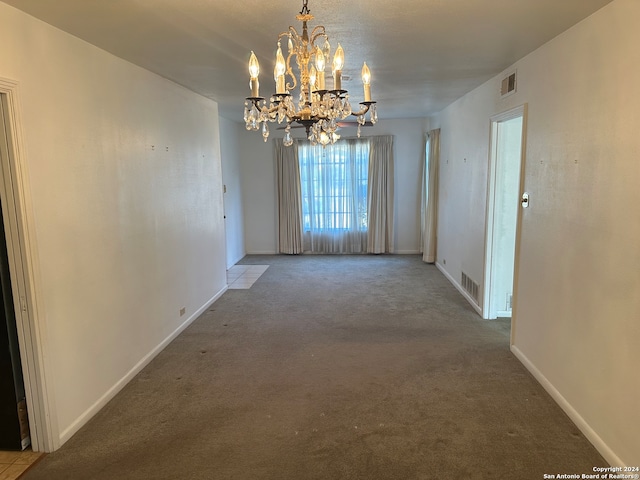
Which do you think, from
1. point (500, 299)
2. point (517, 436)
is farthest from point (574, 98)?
point (500, 299)

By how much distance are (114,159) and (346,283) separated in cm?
371

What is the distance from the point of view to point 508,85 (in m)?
3.74

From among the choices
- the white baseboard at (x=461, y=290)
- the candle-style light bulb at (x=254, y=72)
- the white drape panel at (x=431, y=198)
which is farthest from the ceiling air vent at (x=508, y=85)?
the white drape panel at (x=431, y=198)

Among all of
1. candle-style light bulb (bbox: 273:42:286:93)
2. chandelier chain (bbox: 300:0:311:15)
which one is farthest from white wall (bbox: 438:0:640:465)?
candle-style light bulb (bbox: 273:42:286:93)

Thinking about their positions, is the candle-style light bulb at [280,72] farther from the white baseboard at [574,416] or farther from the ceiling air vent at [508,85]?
the white baseboard at [574,416]

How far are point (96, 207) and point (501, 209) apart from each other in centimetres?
366

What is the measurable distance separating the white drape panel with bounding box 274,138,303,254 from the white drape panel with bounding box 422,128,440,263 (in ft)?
7.76

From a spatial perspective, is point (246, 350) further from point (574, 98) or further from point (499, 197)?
point (574, 98)

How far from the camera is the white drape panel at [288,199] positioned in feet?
26.2

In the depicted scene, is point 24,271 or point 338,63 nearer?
point 338,63

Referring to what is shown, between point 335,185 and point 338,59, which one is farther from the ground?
point 338,59

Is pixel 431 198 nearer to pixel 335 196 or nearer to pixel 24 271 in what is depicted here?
pixel 335 196

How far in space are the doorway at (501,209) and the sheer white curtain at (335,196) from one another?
3785 mm

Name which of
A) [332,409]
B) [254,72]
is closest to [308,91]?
[254,72]
